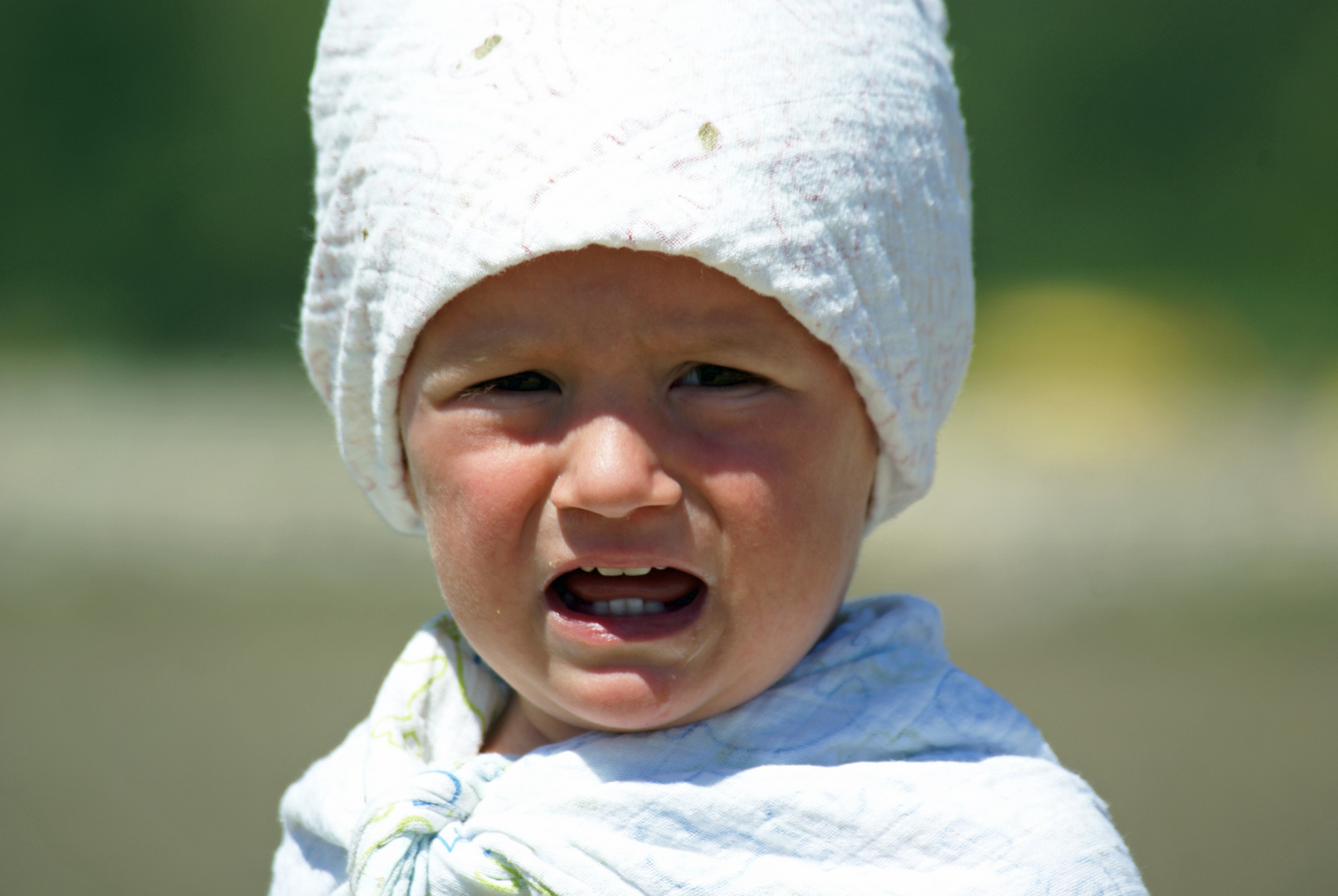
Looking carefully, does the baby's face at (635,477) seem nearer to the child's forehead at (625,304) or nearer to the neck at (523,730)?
the child's forehead at (625,304)

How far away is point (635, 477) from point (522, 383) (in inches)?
5.7

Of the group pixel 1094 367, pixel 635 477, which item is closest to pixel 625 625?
pixel 635 477

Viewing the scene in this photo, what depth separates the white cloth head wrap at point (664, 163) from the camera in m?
0.96

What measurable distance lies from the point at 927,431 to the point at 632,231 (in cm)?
38

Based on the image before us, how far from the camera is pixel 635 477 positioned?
0.94m

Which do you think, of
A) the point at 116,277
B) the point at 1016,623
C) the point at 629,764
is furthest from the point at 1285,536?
the point at 116,277

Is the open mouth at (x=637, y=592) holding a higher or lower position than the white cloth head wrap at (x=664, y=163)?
lower

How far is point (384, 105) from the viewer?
1087 mm

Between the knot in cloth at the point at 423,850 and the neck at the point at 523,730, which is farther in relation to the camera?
the neck at the point at 523,730

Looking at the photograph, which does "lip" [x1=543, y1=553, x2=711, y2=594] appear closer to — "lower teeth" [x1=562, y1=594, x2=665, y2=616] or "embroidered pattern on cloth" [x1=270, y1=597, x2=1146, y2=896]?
"lower teeth" [x1=562, y1=594, x2=665, y2=616]

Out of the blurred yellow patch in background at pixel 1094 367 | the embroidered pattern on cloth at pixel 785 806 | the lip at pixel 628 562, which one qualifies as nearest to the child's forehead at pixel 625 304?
the lip at pixel 628 562

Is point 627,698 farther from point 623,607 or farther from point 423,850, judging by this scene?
point 423,850

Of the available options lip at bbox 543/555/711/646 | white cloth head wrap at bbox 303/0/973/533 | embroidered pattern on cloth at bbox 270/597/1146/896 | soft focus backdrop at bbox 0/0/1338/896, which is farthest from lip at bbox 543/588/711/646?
soft focus backdrop at bbox 0/0/1338/896

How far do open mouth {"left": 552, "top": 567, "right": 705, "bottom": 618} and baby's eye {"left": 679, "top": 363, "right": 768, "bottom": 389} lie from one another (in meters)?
0.15
